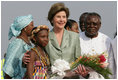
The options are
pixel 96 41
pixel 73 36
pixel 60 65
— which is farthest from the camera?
pixel 96 41

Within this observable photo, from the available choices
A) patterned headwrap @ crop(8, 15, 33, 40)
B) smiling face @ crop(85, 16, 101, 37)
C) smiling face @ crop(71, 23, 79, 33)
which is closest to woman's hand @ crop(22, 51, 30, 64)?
patterned headwrap @ crop(8, 15, 33, 40)

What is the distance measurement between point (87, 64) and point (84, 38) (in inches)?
31.3

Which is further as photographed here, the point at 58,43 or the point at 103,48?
the point at 103,48

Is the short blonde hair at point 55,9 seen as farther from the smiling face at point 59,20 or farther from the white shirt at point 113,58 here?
the white shirt at point 113,58

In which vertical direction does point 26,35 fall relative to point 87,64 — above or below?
above

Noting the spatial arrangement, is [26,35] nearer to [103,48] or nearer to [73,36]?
[73,36]

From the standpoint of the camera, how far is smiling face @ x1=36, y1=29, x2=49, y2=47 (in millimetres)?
4371

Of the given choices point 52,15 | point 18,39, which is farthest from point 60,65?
point 18,39

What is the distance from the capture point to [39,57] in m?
4.43

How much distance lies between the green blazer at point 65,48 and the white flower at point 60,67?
Result: 0.12m

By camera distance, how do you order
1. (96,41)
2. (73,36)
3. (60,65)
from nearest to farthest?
(60,65) → (73,36) → (96,41)

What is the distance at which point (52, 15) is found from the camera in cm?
460

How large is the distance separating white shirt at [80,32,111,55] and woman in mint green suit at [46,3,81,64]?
1.12 ft

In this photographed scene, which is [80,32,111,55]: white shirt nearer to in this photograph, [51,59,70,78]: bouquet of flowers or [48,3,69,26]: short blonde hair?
[51,59,70,78]: bouquet of flowers
